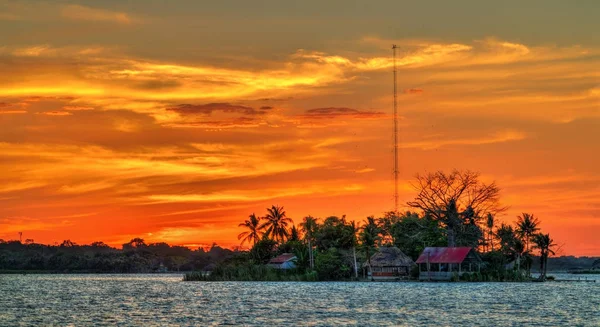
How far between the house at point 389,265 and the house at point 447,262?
5.92 meters

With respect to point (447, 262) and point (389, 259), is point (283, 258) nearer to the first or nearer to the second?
point (389, 259)

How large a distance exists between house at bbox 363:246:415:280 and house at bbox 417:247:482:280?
5.92 metres

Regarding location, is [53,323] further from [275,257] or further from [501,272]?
[275,257]

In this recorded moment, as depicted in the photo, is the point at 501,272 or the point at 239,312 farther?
the point at 501,272

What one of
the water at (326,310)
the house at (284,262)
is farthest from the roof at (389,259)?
the water at (326,310)

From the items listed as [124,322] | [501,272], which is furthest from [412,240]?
[124,322]

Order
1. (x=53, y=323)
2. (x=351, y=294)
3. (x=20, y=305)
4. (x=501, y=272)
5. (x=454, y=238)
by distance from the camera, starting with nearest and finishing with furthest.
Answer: (x=53, y=323) < (x=20, y=305) < (x=351, y=294) < (x=501, y=272) < (x=454, y=238)

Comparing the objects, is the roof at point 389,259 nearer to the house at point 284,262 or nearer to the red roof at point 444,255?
the red roof at point 444,255

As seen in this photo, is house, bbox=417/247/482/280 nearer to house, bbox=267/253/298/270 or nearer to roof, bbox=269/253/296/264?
house, bbox=267/253/298/270

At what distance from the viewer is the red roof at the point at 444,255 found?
14600 centimetres

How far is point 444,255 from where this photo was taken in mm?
148500

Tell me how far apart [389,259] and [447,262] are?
1397cm

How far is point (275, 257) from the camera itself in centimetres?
18338

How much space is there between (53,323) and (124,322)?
5.86 meters
